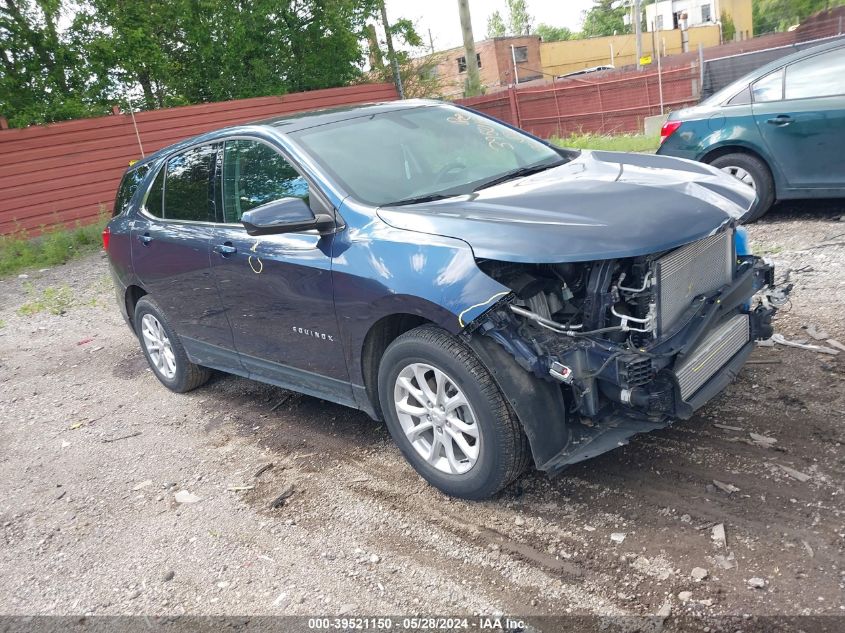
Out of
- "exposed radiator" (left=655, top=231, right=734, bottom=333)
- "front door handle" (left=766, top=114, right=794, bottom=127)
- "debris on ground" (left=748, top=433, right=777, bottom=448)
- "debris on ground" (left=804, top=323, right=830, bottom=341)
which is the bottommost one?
"debris on ground" (left=748, top=433, right=777, bottom=448)

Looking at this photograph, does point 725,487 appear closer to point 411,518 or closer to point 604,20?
point 411,518

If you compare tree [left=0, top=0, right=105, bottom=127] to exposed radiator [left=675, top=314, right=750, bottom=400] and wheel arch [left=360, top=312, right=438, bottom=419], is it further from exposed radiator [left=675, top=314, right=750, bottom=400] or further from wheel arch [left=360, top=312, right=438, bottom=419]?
exposed radiator [left=675, top=314, right=750, bottom=400]

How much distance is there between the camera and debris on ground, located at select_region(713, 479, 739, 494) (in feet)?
10.8

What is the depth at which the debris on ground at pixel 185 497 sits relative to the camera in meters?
4.09

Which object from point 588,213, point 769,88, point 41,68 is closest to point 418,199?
point 588,213

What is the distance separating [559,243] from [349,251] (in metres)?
1.13

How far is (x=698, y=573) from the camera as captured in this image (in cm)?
283

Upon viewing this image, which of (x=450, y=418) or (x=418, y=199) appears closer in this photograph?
(x=450, y=418)

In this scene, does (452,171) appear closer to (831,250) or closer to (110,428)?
(110,428)

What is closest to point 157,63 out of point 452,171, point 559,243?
point 452,171

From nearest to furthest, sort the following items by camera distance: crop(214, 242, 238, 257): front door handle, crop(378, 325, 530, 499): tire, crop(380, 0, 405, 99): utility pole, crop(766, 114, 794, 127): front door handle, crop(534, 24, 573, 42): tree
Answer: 1. crop(378, 325, 530, 499): tire
2. crop(214, 242, 238, 257): front door handle
3. crop(766, 114, 794, 127): front door handle
4. crop(380, 0, 405, 99): utility pole
5. crop(534, 24, 573, 42): tree

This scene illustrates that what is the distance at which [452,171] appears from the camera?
13.6ft

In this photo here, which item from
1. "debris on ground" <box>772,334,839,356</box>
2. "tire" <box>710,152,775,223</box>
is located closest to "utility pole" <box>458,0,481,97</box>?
"tire" <box>710,152,775,223</box>

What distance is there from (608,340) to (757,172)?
492 cm
